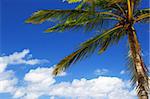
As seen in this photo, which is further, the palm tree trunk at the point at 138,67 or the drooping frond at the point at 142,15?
the drooping frond at the point at 142,15

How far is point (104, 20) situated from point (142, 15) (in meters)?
1.62

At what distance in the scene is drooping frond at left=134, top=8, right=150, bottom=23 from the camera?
19.3 meters

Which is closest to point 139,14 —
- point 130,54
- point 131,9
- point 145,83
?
point 131,9

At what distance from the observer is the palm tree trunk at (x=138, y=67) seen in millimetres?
17516

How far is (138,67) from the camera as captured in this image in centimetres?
1797

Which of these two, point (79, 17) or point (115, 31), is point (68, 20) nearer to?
point (79, 17)

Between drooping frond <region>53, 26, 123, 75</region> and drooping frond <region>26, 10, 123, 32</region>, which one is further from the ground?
drooping frond <region>26, 10, 123, 32</region>

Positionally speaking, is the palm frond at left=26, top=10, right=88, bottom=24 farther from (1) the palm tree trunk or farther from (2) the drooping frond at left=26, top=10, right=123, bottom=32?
(1) the palm tree trunk

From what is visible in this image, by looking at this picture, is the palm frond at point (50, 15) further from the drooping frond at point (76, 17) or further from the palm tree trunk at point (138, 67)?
the palm tree trunk at point (138, 67)

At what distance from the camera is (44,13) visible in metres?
19.3

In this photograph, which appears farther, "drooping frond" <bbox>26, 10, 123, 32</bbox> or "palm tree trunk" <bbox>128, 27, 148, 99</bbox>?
"drooping frond" <bbox>26, 10, 123, 32</bbox>

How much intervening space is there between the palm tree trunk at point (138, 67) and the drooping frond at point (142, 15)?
601 millimetres

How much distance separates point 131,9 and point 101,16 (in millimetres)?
1286

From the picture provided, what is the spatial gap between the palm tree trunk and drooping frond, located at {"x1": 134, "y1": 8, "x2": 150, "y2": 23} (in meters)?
0.60
